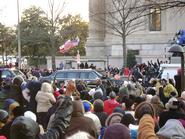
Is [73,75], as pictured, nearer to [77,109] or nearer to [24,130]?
[77,109]

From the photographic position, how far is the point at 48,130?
5996 mm

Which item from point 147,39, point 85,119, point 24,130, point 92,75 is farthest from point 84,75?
point 147,39

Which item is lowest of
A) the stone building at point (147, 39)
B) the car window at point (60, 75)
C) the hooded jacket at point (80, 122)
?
the car window at point (60, 75)

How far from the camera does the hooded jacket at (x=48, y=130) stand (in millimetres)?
5473

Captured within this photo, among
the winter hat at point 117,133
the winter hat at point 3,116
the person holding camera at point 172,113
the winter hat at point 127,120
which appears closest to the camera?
the winter hat at point 117,133

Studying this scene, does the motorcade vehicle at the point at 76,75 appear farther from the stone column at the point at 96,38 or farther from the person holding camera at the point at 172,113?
the stone column at the point at 96,38

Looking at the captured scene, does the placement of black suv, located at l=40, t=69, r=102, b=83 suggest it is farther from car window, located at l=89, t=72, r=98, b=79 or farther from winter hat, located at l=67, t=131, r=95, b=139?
winter hat, located at l=67, t=131, r=95, b=139

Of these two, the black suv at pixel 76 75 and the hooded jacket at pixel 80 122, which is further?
the black suv at pixel 76 75

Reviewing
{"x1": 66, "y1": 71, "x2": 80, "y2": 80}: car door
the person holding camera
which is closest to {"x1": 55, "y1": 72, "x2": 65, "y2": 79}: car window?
{"x1": 66, "y1": 71, "x2": 80, "y2": 80}: car door

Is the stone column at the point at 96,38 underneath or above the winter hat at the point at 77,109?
above

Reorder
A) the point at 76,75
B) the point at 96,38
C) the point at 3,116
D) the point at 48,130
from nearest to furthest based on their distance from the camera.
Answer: the point at 48,130 → the point at 3,116 → the point at 76,75 → the point at 96,38

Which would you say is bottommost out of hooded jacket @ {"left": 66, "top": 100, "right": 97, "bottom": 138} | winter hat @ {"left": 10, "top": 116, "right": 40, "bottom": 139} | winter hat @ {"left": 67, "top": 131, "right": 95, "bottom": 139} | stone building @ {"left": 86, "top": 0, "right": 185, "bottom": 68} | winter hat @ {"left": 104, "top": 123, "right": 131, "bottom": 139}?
hooded jacket @ {"left": 66, "top": 100, "right": 97, "bottom": 138}

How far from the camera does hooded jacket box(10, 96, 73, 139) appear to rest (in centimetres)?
547

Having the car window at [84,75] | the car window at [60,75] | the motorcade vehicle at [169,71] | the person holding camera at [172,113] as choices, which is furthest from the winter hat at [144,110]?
the car window at [60,75]
